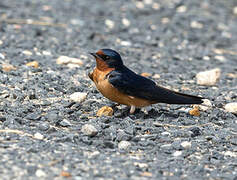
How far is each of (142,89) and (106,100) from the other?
527 millimetres

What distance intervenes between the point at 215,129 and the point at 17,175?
204 centimetres

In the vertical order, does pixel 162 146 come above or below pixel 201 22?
below

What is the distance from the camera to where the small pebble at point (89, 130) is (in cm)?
431

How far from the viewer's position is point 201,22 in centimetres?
938

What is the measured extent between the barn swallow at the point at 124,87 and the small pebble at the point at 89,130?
0.59 metres

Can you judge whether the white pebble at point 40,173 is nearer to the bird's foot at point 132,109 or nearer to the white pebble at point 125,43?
the bird's foot at point 132,109

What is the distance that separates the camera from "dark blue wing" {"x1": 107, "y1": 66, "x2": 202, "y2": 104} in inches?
193

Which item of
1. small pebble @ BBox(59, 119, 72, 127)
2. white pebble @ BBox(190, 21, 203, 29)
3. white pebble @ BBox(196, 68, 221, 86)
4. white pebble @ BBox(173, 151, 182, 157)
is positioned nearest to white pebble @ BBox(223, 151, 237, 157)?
white pebble @ BBox(173, 151, 182, 157)

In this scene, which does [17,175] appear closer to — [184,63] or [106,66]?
[106,66]

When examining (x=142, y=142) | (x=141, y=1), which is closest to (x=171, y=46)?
(x=141, y=1)

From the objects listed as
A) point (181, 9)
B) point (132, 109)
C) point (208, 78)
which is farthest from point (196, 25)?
point (132, 109)

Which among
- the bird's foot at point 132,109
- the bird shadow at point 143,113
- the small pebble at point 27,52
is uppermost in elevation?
the small pebble at point 27,52

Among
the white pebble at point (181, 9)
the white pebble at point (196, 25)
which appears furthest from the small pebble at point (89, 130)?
the white pebble at point (181, 9)

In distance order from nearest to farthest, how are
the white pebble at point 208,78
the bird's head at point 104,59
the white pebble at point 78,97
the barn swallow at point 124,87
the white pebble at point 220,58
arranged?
the barn swallow at point 124,87
the bird's head at point 104,59
the white pebble at point 78,97
the white pebble at point 208,78
the white pebble at point 220,58
